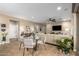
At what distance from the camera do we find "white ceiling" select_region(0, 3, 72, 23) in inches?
105

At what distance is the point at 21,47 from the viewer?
2881 mm

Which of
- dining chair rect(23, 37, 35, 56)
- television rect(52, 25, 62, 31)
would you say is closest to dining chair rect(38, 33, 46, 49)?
dining chair rect(23, 37, 35, 56)

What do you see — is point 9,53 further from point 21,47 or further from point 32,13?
point 32,13

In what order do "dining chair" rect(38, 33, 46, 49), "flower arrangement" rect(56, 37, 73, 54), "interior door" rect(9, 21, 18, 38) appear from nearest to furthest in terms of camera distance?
"flower arrangement" rect(56, 37, 73, 54) → "interior door" rect(9, 21, 18, 38) → "dining chair" rect(38, 33, 46, 49)

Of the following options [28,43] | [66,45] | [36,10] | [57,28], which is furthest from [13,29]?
[66,45]

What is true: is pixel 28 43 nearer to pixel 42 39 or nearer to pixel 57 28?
pixel 42 39

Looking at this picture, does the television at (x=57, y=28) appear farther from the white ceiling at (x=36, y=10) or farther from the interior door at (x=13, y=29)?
the interior door at (x=13, y=29)

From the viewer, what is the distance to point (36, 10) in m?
2.77

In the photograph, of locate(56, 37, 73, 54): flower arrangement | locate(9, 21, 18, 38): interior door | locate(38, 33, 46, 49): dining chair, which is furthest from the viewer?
locate(38, 33, 46, 49): dining chair

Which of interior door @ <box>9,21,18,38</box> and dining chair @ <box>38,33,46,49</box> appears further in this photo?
dining chair @ <box>38,33,46,49</box>

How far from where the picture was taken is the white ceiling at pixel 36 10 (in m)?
2.67

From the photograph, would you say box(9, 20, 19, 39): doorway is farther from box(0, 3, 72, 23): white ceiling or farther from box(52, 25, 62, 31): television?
box(52, 25, 62, 31): television

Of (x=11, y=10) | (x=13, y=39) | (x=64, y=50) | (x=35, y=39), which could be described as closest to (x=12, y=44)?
(x=13, y=39)

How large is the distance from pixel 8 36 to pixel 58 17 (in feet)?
4.64
